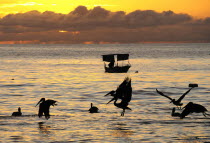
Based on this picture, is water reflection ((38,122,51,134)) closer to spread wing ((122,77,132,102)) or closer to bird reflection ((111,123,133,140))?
bird reflection ((111,123,133,140))

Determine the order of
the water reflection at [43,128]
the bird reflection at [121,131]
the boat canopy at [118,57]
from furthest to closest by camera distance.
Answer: the boat canopy at [118,57]
the water reflection at [43,128]
the bird reflection at [121,131]

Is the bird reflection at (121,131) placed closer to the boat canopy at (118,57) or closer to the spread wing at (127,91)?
the spread wing at (127,91)

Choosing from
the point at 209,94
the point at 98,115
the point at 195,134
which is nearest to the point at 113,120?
the point at 98,115

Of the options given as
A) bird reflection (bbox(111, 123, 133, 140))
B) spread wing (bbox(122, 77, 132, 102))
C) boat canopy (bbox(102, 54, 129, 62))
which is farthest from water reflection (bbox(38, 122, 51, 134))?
boat canopy (bbox(102, 54, 129, 62))

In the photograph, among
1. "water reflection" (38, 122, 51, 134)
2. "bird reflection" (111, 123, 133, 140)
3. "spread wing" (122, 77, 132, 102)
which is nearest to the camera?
"spread wing" (122, 77, 132, 102)

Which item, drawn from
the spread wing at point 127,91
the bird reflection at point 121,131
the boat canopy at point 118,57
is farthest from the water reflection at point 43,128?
the boat canopy at point 118,57

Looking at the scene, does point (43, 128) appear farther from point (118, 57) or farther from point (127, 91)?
point (118, 57)

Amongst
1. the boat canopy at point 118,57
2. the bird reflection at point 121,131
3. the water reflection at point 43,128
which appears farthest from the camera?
the boat canopy at point 118,57

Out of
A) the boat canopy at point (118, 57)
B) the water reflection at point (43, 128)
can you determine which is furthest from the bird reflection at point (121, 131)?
the boat canopy at point (118, 57)

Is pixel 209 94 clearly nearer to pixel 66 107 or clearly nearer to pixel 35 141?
pixel 66 107

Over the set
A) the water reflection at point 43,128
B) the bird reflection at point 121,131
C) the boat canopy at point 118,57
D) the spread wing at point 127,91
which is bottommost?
the bird reflection at point 121,131

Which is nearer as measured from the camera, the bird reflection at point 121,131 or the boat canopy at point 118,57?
the bird reflection at point 121,131

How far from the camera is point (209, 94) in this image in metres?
53.7

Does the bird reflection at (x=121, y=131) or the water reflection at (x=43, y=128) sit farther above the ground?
the water reflection at (x=43, y=128)
